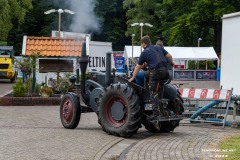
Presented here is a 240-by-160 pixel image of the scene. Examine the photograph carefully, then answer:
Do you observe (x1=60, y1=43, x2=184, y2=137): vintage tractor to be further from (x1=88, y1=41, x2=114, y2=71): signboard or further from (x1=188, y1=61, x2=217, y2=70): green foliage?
(x1=188, y1=61, x2=217, y2=70): green foliage

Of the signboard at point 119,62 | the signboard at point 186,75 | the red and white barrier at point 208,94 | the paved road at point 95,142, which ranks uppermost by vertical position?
the signboard at point 119,62

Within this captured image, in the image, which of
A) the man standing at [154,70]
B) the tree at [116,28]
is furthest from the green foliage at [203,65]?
the man standing at [154,70]

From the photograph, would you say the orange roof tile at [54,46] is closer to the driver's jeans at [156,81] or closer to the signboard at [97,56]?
the signboard at [97,56]

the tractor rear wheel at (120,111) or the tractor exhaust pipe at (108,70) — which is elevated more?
the tractor exhaust pipe at (108,70)

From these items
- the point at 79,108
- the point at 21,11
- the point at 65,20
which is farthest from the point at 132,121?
the point at 65,20

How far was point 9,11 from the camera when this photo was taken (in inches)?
1483

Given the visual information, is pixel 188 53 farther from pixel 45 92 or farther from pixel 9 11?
pixel 45 92

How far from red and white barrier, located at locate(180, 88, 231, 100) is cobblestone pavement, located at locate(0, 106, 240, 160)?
0.73 m

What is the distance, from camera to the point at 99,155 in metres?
8.21

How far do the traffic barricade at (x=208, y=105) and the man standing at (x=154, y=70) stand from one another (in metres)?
2.69

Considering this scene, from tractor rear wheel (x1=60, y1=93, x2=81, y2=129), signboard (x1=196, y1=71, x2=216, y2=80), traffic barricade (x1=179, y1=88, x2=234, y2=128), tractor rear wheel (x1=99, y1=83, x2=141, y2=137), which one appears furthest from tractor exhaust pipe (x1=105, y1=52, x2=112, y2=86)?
signboard (x1=196, y1=71, x2=216, y2=80)

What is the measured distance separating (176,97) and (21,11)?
101 feet

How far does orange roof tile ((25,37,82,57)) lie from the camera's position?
2094 centimetres

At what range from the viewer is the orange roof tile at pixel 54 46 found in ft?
68.7
